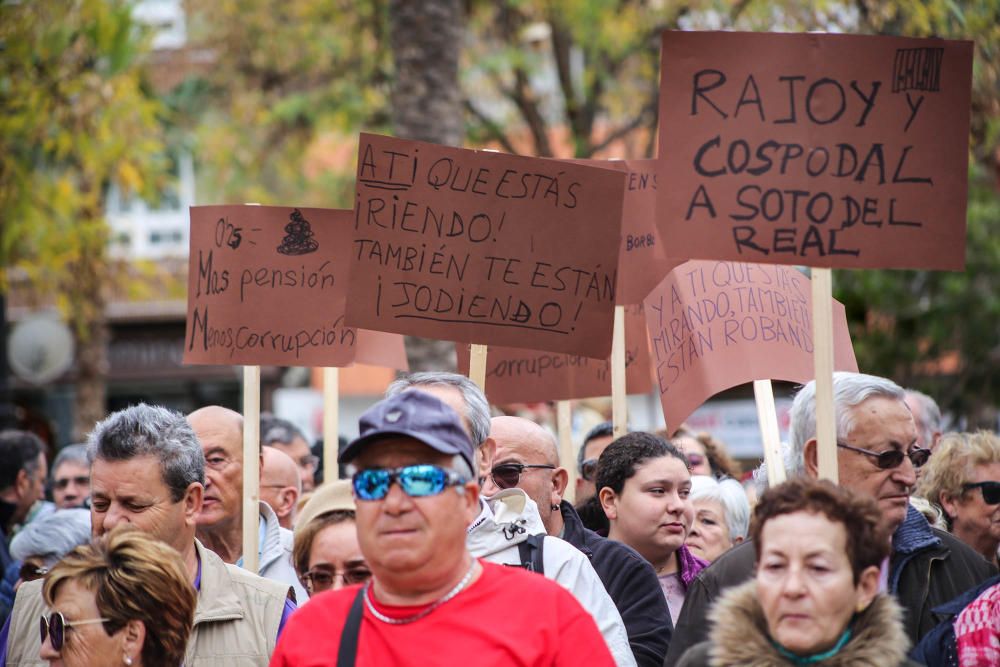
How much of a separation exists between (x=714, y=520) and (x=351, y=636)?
355cm

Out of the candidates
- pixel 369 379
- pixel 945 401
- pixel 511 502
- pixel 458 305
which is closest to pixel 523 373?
pixel 458 305

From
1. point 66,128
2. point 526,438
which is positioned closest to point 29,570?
point 526,438

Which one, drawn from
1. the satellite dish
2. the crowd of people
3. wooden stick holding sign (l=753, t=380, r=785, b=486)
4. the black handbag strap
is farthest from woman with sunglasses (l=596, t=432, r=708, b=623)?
the satellite dish

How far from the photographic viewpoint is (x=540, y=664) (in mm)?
3146

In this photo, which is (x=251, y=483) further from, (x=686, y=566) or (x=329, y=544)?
(x=686, y=566)

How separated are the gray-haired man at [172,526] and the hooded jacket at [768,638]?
5.20ft

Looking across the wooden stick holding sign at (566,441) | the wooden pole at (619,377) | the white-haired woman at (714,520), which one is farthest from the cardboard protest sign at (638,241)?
the white-haired woman at (714,520)

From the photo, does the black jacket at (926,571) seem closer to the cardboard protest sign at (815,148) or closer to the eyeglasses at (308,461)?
the cardboard protest sign at (815,148)

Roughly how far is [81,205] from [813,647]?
13.8 m

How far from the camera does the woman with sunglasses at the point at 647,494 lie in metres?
5.60

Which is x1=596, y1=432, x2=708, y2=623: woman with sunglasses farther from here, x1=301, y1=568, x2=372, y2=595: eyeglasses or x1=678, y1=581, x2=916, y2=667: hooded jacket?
x1=678, y1=581, x2=916, y2=667: hooded jacket

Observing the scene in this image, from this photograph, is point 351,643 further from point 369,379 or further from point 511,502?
point 369,379

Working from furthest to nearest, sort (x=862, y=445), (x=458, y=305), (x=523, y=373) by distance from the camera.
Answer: (x=523, y=373)
(x=458, y=305)
(x=862, y=445)

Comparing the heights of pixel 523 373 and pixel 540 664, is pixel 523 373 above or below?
above
